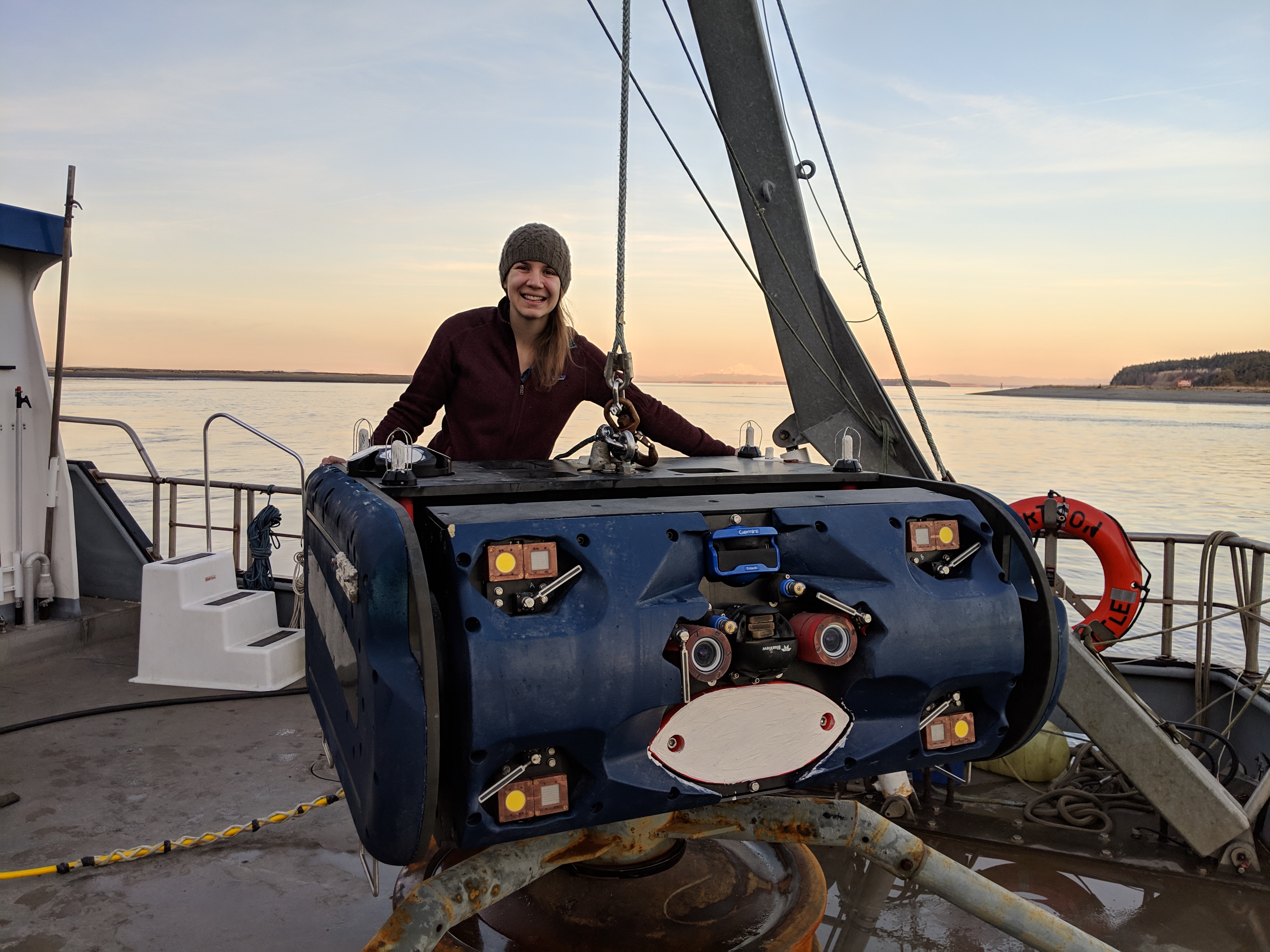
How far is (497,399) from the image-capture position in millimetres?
2369

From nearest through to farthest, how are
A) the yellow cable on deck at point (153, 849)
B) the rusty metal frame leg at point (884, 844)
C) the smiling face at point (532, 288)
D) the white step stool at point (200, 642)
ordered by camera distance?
the rusty metal frame leg at point (884, 844) → the smiling face at point (532, 288) → the yellow cable on deck at point (153, 849) → the white step stool at point (200, 642)

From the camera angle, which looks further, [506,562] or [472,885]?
[472,885]

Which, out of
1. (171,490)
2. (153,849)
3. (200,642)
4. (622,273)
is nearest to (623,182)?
(622,273)

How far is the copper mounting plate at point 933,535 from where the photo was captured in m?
1.54

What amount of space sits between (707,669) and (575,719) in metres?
0.21

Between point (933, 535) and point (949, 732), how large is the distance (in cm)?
34

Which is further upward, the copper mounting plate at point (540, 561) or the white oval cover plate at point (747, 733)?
the copper mounting plate at point (540, 561)

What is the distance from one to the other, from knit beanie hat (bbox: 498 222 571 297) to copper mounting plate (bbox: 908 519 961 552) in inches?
46.3

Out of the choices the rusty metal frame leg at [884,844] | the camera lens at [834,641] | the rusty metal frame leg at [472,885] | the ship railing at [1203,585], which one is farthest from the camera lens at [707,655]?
the ship railing at [1203,585]

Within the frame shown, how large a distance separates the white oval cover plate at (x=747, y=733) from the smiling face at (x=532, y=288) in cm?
123

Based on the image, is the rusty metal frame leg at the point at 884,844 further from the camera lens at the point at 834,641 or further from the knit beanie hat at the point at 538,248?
the knit beanie hat at the point at 538,248

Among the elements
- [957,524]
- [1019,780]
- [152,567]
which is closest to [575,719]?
[957,524]

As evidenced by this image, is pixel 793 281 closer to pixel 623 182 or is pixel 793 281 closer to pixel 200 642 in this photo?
pixel 623 182

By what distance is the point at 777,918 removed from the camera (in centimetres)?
199
